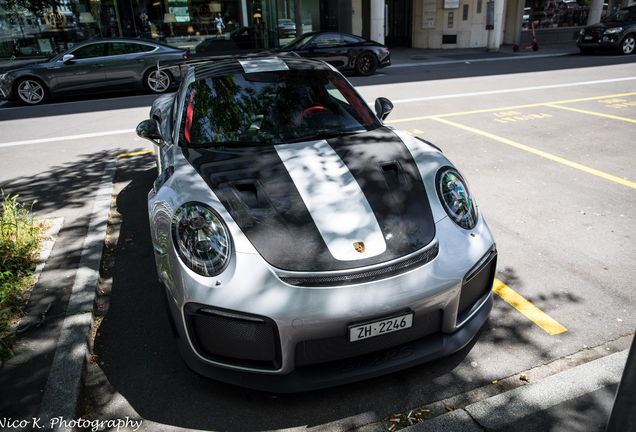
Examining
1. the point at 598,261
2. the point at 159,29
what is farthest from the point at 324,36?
the point at 598,261

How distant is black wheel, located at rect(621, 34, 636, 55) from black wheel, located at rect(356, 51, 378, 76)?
9219 millimetres

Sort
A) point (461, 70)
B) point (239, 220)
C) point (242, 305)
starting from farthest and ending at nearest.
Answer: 1. point (461, 70)
2. point (239, 220)
3. point (242, 305)

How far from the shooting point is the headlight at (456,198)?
105 inches

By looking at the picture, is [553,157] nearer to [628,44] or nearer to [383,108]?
[383,108]

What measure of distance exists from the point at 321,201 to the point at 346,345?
2.66 feet

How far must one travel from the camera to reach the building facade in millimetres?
16422

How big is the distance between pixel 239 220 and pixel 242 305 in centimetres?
50

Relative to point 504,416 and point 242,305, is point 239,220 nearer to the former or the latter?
point 242,305

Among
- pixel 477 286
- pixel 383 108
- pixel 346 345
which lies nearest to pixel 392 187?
pixel 477 286

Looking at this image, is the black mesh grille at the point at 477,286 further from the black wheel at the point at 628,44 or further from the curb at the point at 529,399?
the black wheel at the point at 628,44

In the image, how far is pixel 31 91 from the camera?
10.9 meters

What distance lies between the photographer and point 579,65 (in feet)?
46.2

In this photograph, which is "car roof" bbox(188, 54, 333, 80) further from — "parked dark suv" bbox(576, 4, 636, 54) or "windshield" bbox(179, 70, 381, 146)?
"parked dark suv" bbox(576, 4, 636, 54)

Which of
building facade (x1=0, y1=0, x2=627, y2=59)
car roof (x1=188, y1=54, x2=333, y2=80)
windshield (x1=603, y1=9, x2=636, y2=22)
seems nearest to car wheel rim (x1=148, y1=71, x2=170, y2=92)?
building facade (x1=0, y1=0, x2=627, y2=59)
